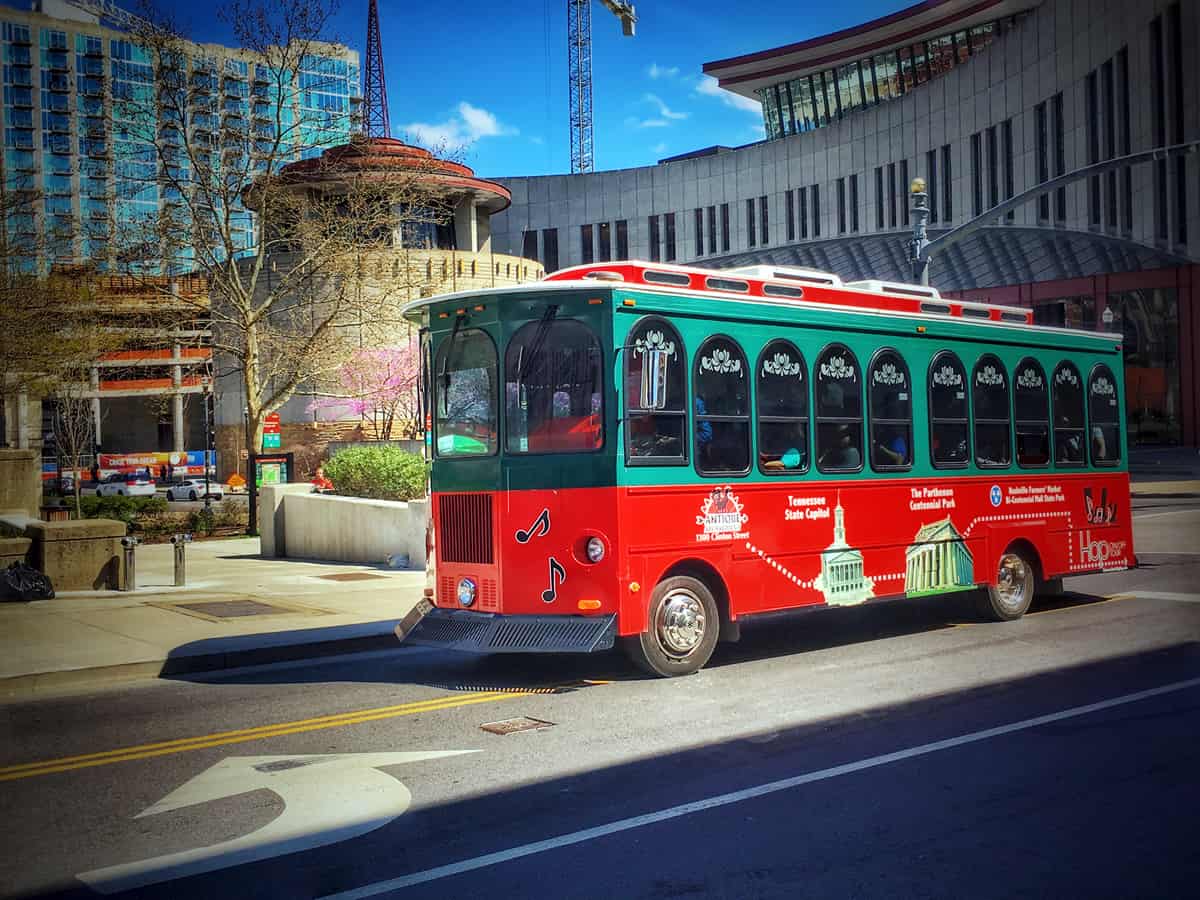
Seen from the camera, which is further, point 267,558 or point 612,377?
point 267,558

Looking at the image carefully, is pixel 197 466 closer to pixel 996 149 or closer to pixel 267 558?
pixel 996 149

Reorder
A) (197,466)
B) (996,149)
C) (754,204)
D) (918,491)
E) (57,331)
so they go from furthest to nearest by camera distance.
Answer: (197,466) < (754,204) < (996,149) < (57,331) < (918,491)

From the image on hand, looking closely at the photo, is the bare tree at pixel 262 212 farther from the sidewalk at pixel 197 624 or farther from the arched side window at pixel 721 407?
the arched side window at pixel 721 407

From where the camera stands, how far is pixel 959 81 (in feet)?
188

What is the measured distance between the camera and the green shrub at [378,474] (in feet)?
67.9

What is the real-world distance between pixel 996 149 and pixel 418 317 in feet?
167

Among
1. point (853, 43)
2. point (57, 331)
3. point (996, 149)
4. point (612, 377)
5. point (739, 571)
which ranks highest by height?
point (853, 43)

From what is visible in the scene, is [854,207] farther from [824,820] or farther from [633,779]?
[824,820]

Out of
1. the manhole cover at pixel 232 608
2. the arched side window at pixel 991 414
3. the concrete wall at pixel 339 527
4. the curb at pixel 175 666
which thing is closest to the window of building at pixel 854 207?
the concrete wall at pixel 339 527

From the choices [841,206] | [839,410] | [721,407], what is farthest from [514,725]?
[841,206]

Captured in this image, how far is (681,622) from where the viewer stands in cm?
966

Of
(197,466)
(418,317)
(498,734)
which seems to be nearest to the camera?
(498,734)

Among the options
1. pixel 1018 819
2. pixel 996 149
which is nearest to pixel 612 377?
pixel 1018 819

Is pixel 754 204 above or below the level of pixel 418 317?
above
